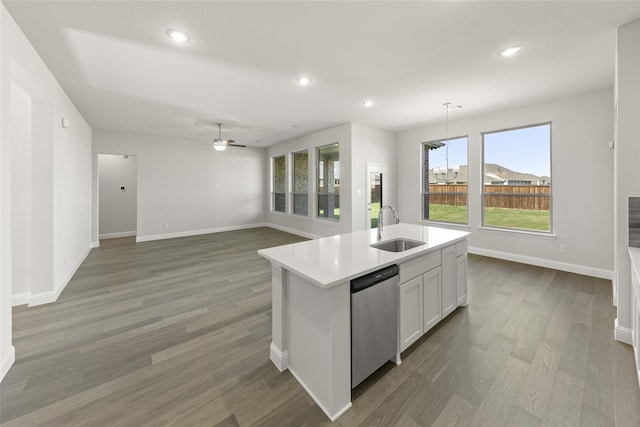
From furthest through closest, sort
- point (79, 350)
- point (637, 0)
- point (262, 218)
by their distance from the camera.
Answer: point (262, 218)
point (79, 350)
point (637, 0)

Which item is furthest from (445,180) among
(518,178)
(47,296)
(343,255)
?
(47,296)

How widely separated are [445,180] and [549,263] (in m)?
2.35

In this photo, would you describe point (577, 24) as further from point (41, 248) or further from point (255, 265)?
point (41, 248)

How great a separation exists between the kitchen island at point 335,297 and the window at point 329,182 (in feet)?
12.4

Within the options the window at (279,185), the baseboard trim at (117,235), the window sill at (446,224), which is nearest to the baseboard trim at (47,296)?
the baseboard trim at (117,235)

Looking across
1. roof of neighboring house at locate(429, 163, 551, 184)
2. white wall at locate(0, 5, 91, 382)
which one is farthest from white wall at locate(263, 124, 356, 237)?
white wall at locate(0, 5, 91, 382)

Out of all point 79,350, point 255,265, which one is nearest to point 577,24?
point 255,265

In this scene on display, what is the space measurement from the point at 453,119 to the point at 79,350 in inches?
259

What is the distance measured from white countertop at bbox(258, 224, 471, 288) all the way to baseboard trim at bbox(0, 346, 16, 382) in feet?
6.65

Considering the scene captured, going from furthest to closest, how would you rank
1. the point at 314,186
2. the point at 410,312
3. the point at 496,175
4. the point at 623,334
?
the point at 314,186 → the point at 496,175 → the point at 623,334 → the point at 410,312

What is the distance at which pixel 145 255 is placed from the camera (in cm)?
526

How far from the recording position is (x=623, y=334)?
225 cm

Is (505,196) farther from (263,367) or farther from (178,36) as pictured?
(178,36)

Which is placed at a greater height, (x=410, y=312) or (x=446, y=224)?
(x=446, y=224)
